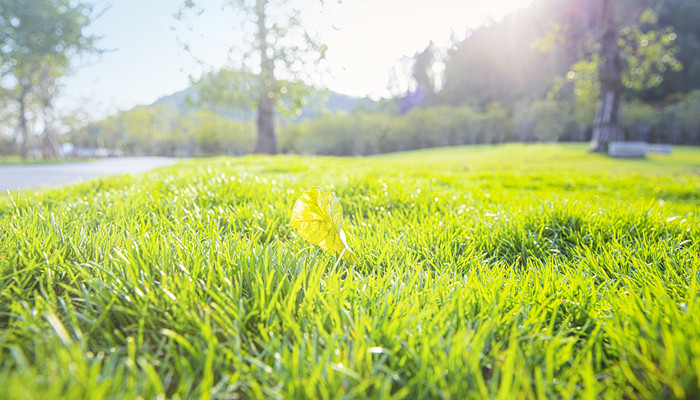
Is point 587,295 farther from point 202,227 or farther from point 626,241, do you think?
point 202,227

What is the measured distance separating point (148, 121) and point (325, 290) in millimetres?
98161

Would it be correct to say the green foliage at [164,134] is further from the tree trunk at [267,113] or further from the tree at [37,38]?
the tree trunk at [267,113]

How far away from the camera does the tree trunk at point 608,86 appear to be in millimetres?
20594

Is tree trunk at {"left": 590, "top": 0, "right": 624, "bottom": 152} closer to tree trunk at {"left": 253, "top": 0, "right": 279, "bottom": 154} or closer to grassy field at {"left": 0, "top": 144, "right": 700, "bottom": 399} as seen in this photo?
tree trunk at {"left": 253, "top": 0, "right": 279, "bottom": 154}

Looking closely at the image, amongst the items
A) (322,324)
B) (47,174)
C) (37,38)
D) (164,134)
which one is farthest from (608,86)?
(164,134)

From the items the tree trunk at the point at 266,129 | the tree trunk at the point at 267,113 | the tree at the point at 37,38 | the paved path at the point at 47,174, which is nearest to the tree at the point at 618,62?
the tree trunk at the point at 267,113

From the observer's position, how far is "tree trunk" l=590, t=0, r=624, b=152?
20.6 metres

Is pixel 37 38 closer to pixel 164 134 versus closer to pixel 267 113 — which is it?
pixel 267 113

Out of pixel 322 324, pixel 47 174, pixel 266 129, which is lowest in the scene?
pixel 322 324

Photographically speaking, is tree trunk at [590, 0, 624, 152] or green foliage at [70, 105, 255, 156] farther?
green foliage at [70, 105, 255, 156]

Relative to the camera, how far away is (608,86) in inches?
823

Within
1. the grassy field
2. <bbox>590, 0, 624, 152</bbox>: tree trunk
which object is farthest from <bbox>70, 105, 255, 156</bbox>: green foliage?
the grassy field

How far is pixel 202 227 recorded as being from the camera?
2.09 m

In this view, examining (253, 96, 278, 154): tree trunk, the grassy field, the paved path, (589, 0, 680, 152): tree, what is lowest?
the grassy field
